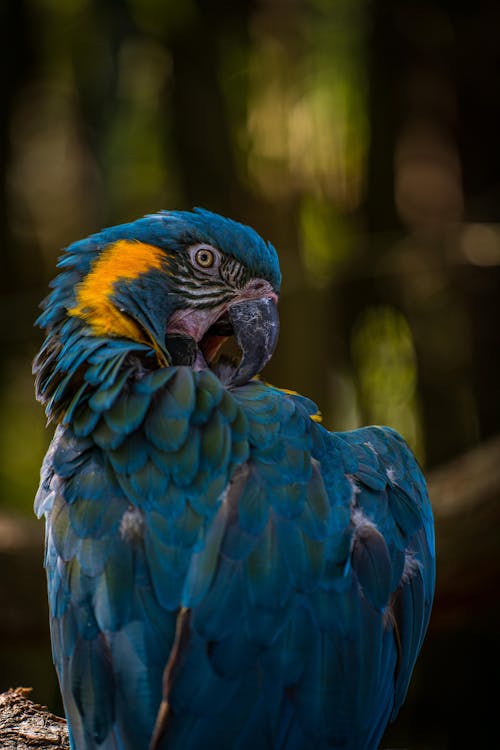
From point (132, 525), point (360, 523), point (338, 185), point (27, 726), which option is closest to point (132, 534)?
point (132, 525)

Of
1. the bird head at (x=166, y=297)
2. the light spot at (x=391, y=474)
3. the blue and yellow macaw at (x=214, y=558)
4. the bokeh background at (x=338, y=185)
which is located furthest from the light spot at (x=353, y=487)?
the bokeh background at (x=338, y=185)

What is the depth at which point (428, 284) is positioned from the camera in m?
5.78

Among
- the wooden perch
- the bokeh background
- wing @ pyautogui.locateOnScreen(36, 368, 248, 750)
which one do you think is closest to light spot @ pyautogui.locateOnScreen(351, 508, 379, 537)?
wing @ pyautogui.locateOnScreen(36, 368, 248, 750)

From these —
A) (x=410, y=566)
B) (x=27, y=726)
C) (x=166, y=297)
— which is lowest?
(x=27, y=726)

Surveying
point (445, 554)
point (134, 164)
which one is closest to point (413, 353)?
point (445, 554)

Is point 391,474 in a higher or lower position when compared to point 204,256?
lower

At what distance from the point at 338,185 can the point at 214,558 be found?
4446mm

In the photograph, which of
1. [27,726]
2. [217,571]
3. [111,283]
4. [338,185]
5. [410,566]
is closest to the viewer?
[217,571]

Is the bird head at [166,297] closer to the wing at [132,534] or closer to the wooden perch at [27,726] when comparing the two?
the wing at [132,534]

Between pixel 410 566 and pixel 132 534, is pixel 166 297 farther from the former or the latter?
pixel 410 566

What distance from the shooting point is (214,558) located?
6.29 ft

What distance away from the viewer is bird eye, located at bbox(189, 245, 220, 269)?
100 inches

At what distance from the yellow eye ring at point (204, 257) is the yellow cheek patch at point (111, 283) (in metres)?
0.10

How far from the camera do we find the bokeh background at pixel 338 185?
5.48 meters
